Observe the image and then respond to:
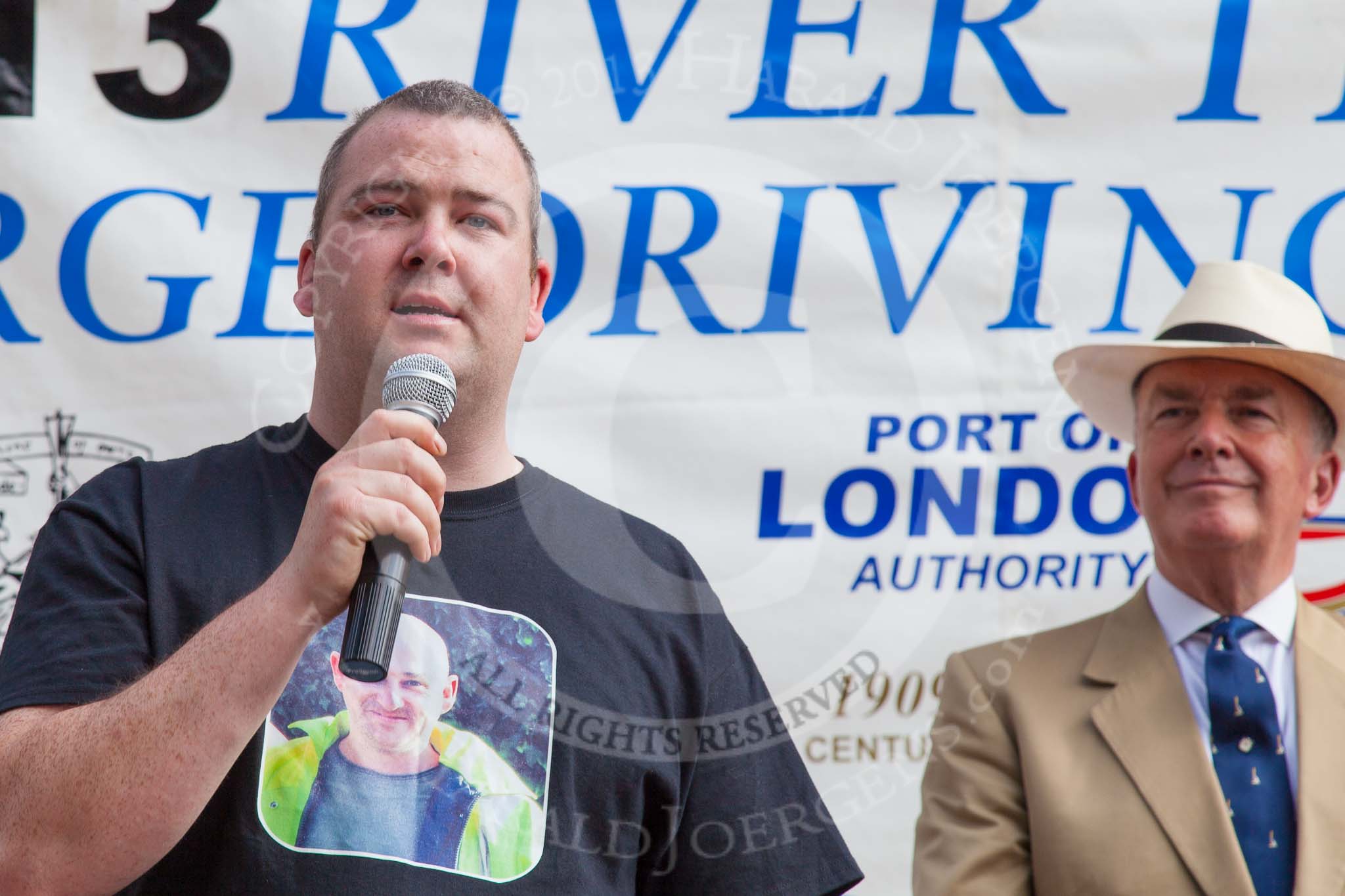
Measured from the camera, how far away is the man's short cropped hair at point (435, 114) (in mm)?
2006

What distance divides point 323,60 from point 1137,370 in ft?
6.01

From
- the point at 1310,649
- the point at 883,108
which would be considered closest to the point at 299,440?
the point at 883,108

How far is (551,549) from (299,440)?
38 centimetres

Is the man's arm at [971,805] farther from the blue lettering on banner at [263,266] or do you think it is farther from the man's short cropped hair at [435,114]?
the blue lettering on banner at [263,266]

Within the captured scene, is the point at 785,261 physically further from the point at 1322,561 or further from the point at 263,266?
the point at 1322,561

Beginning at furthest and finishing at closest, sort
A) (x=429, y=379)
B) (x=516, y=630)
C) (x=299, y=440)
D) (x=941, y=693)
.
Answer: (x=941, y=693) → (x=299, y=440) → (x=516, y=630) → (x=429, y=379)

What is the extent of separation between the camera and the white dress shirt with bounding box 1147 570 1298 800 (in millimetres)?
2527

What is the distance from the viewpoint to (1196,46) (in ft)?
10.1

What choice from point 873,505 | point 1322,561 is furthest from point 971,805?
point 1322,561

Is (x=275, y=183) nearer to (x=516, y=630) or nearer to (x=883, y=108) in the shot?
(x=883, y=108)

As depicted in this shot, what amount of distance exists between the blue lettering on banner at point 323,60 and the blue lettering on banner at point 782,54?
76 cm

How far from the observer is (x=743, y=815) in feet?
6.01

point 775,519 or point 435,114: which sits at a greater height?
point 435,114

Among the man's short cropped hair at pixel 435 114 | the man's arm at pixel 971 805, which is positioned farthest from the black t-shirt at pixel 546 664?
the man's arm at pixel 971 805
